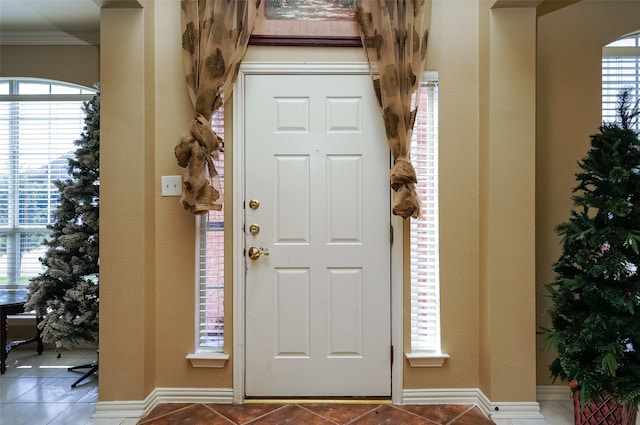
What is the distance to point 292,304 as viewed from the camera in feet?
8.27

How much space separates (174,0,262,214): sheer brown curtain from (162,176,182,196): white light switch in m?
0.12

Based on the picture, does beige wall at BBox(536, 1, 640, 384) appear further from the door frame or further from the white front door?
the white front door

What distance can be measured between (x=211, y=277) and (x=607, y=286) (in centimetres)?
220

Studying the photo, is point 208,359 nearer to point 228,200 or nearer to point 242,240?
point 242,240

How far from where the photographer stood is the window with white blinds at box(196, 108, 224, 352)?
2.55m

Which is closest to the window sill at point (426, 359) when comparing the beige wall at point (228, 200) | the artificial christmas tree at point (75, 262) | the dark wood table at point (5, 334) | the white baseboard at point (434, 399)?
the beige wall at point (228, 200)

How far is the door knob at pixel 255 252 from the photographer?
2.51 metres

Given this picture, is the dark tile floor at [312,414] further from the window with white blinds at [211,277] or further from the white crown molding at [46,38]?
the white crown molding at [46,38]

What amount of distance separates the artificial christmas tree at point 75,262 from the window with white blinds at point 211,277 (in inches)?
36.2

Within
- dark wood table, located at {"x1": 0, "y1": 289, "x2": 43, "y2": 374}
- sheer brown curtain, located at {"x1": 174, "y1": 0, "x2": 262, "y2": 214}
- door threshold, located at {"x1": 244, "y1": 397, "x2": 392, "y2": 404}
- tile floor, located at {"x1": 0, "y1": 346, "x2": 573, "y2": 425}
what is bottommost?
tile floor, located at {"x1": 0, "y1": 346, "x2": 573, "y2": 425}

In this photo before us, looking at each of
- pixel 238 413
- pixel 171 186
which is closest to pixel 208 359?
pixel 238 413

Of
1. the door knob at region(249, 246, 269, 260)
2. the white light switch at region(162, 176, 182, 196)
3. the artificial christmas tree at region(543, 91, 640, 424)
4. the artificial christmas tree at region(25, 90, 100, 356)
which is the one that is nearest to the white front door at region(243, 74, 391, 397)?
the door knob at region(249, 246, 269, 260)

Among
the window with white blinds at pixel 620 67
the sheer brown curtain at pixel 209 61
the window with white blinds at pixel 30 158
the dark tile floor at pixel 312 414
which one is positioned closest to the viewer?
the dark tile floor at pixel 312 414

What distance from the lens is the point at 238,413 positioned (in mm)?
2369
